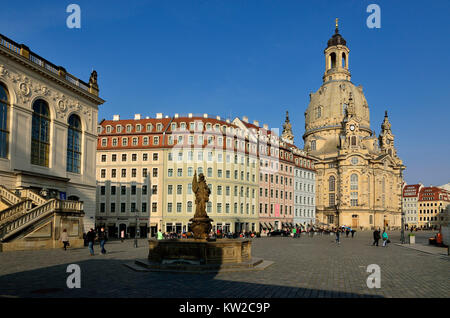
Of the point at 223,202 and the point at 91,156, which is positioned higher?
the point at 91,156

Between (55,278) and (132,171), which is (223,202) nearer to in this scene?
(132,171)

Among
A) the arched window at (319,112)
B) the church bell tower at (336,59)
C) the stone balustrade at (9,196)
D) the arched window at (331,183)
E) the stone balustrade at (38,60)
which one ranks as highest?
the church bell tower at (336,59)

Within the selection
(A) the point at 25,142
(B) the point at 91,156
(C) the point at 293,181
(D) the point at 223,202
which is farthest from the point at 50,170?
(C) the point at 293,181

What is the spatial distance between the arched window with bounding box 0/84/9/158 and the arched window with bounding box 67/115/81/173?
8883 millimetres

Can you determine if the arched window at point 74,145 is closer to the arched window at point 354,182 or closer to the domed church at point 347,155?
the domed church at point 347,155

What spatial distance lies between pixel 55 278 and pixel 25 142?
84.4 ft

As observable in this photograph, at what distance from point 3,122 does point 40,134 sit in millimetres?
4706

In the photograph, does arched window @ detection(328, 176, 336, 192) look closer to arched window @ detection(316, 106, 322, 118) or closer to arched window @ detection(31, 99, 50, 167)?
arched window @ detection(316, 106, 322, 118)

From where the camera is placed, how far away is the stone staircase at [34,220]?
1147 inches

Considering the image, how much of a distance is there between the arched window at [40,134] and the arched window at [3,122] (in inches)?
131

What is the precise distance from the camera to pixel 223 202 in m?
69.8

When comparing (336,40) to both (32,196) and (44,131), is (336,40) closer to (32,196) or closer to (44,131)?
(44,131)

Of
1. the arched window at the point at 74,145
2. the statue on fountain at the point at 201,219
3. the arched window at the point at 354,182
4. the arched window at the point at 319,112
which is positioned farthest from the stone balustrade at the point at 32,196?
the arched window at the point at 319,112
